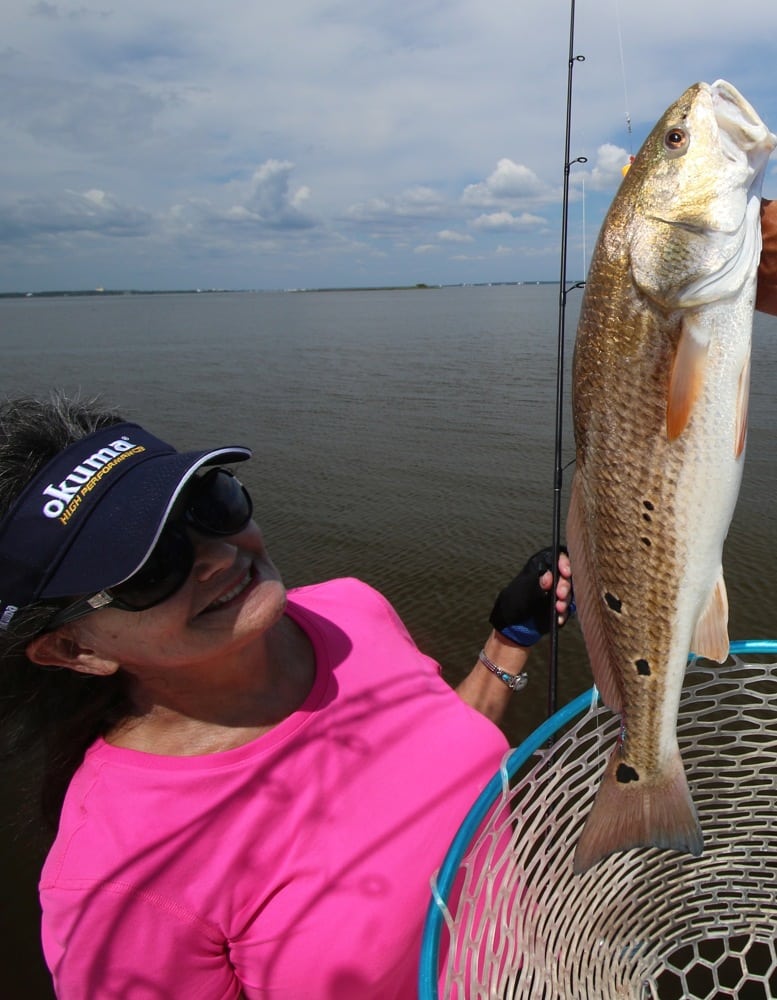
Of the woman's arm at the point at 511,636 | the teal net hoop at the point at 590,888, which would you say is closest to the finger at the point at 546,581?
the woman's arm at the point at 511,636

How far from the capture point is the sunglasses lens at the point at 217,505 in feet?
6.58

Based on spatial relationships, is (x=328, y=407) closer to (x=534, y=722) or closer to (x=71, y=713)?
(x=534, y=722)

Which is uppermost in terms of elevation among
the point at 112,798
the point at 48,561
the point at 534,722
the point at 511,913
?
the point at 48,561

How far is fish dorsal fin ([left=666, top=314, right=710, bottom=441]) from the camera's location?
1.75 m

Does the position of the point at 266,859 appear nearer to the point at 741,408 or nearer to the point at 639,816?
the point at 639,816

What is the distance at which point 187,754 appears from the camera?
1.99m

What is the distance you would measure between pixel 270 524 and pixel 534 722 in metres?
5.35

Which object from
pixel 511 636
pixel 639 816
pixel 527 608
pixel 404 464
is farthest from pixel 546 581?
pixel 404 464

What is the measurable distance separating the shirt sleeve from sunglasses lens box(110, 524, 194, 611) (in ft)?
2.38

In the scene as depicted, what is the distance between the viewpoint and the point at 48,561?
5.60 feet

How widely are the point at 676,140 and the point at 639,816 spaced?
78.5 inches

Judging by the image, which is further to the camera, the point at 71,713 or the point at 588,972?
the point at 588,972

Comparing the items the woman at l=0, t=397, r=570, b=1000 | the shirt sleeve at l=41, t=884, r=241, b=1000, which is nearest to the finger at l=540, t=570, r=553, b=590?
the woman at l=0, t=397, r=570, b=1000

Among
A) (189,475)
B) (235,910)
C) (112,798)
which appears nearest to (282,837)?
(235,910)
